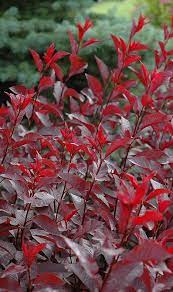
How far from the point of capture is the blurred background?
3746 millimetres

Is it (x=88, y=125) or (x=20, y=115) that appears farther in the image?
(x=88, y=125)

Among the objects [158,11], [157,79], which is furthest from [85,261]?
[158,11]

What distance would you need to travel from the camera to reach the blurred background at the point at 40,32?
375cm

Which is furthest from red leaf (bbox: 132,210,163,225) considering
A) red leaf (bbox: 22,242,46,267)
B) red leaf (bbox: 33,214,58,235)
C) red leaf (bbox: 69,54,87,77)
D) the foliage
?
the foliage

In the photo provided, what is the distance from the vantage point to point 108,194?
1.63 meters

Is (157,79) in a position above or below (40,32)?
above

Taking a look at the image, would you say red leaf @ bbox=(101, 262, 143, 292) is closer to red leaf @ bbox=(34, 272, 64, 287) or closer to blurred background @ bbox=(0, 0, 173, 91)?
red leaf @ bbox=(34, 272, 64, 287)

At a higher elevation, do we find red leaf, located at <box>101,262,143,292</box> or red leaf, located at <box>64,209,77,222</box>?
red leaf, located at <box>101,262,143,292</box>

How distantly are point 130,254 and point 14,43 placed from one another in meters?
2.93

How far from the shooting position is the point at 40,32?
3.99m

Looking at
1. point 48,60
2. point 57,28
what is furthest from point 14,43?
point 48,60

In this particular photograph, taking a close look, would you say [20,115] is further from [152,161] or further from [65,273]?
[65,273]

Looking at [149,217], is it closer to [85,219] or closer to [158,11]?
[85,219]

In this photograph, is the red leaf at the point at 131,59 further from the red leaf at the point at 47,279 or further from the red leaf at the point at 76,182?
the red leaf at the point at 47,279
